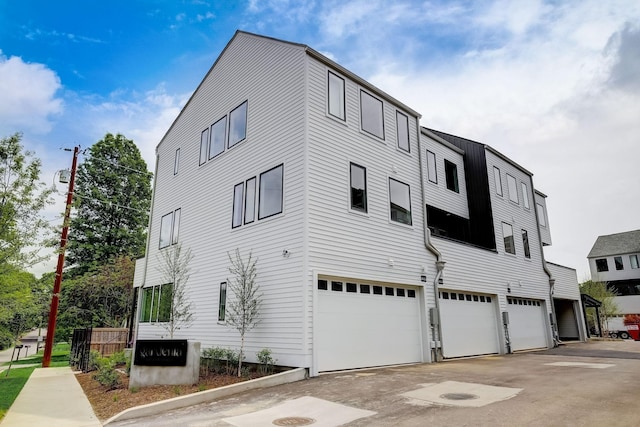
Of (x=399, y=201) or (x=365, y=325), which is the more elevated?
(x=399, y=201)

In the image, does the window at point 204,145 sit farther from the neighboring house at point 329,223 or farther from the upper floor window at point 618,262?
the upper floor window at point 618,262

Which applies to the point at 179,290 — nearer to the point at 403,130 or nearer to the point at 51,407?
the point at 51,407

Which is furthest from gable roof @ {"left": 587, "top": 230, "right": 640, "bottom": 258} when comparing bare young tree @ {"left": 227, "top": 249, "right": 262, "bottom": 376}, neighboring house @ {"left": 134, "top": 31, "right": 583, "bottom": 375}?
bare young tree @ {"left": 227, "top": 249, "right": 262, "bottom": 376}

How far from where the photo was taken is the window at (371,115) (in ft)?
40.5

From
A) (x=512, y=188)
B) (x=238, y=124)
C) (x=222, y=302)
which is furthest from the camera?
(x=512, y=188)

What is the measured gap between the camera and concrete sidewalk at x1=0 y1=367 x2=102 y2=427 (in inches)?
257

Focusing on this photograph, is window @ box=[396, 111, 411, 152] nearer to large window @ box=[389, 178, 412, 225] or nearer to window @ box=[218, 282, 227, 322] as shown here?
large window @ box=[389, 178, 412, 225]

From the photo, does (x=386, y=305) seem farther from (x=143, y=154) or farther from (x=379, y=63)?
(x=143, y=154)

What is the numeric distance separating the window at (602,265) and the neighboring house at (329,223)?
31.7 metres

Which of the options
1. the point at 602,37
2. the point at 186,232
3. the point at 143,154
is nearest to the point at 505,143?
the point at 602,37

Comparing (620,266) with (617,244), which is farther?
(617,244)

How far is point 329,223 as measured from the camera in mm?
10141

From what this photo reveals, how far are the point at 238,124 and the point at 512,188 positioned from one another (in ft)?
45.9

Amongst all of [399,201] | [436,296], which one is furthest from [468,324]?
[399,201]
